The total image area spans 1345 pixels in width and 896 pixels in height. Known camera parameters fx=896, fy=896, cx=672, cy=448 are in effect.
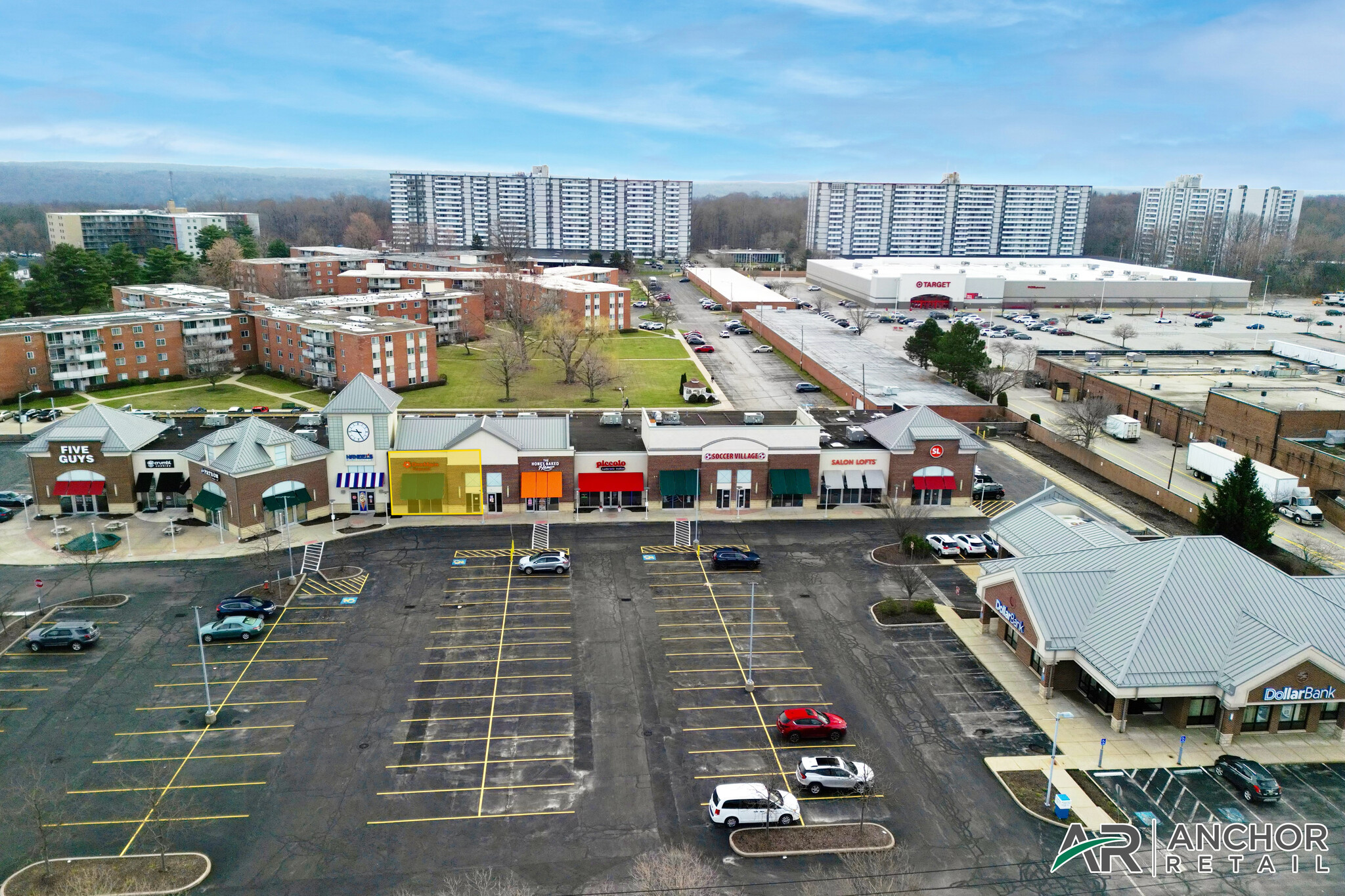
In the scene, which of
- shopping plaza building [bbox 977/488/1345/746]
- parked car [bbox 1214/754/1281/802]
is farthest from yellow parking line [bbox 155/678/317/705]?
parked car [bbox 1214/754/1281/802]

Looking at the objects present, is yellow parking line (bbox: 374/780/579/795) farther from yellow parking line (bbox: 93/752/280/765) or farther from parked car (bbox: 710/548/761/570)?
parked car (bbox: 710/548/761/570)

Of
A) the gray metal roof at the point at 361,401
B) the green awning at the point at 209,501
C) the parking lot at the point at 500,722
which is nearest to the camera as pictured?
the parking lot at the point at 500,722

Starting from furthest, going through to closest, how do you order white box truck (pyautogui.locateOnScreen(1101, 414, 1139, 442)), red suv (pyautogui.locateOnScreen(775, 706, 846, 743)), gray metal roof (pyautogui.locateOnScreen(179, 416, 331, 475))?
white box truck (pyautogui.locateOnScreen(1101, 414, 1139, 442)) → gray metal roof (pyautogui.locateOnScreen(179, 416, 331, 475)) → red suv (pyautogui.locateOnScreen(775, 706, 846, 743))

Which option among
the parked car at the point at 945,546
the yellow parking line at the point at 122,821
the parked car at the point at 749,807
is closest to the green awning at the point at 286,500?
the yellow parking line at the point at 122,821

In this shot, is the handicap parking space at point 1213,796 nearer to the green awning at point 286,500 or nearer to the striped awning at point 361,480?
the striped awning at point 361,480

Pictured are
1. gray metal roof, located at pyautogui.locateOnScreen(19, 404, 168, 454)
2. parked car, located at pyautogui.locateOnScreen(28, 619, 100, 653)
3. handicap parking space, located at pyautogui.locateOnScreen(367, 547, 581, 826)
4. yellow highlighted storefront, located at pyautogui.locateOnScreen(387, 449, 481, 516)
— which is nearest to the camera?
handicap parking space, located at pyautogui.locateOnScreen(367, 547, 581, 826)

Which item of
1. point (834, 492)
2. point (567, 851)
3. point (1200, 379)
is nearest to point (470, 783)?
point (567, 851)

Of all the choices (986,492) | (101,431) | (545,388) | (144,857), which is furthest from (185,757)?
(545,388)
